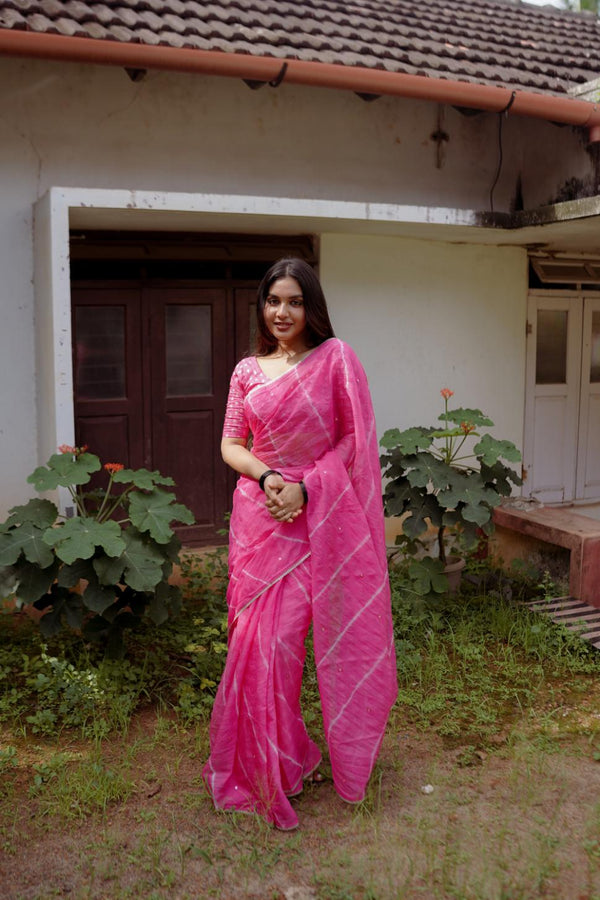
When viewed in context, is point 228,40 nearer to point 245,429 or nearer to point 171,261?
point 171,261

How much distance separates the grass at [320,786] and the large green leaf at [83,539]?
596 millimetres

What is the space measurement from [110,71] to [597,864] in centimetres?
507

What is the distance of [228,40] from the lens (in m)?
5.06

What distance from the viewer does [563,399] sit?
24.0 feet

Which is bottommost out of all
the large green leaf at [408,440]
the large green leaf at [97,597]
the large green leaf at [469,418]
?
the large green leaf at [97,597]

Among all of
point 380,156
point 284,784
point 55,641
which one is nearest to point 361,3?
point 380,156

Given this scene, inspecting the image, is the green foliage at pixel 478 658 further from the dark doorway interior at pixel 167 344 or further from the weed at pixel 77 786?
the dark doorway interior at pixel 167 344

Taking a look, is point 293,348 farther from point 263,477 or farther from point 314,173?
point 314,173

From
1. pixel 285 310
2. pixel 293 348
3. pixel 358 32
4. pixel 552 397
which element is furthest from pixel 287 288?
pixel 552 397

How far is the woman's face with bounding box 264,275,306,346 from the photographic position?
3.02 m

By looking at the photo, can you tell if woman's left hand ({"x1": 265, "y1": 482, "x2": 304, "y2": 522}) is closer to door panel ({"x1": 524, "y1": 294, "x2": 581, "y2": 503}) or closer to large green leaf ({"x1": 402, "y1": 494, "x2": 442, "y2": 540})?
large green leaf ({"x1": 402, "y1": 494, "x2": 442, "y2": 540})

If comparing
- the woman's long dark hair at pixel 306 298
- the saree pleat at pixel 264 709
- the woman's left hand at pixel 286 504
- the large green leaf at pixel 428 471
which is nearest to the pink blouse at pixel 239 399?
the woman's long dark hair at pixel 306 298

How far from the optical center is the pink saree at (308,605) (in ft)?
9.73

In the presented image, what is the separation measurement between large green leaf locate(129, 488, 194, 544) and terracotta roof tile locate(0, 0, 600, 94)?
2.61m
